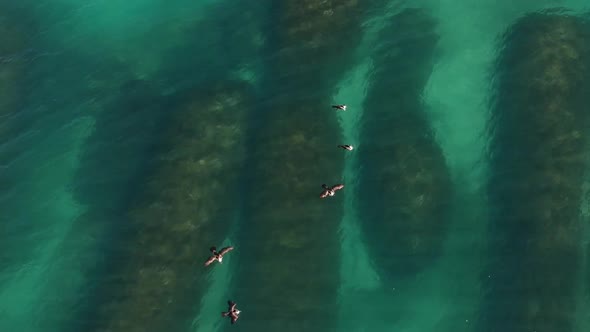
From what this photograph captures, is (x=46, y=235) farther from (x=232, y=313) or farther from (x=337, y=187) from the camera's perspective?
(x=337, y=187)

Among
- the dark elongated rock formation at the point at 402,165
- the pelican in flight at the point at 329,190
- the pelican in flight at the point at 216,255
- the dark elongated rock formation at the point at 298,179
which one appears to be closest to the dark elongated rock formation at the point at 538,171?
the dark elongated rock formation at the point at 402,165

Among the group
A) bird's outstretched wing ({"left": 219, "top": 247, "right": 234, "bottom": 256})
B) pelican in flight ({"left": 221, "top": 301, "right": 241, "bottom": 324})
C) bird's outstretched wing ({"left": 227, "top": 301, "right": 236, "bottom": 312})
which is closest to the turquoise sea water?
bird's outstretched wing ({"left": 219, "top": 247, "right": 234, "bottom": 256})

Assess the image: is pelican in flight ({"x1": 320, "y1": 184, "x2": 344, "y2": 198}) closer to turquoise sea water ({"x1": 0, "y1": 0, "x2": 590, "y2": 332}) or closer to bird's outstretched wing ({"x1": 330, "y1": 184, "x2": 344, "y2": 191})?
bird's outstretched wing ({"x1": 330, "y1": 184, "x2": 344, "y2": 191})

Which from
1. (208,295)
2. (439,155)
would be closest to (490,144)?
(439,155)

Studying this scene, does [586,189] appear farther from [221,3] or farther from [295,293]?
[221,3]

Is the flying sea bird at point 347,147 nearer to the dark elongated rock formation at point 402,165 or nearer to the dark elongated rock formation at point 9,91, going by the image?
the dark elongated rock formation at point 402,165

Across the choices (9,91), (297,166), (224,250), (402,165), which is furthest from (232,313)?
(9,91)
